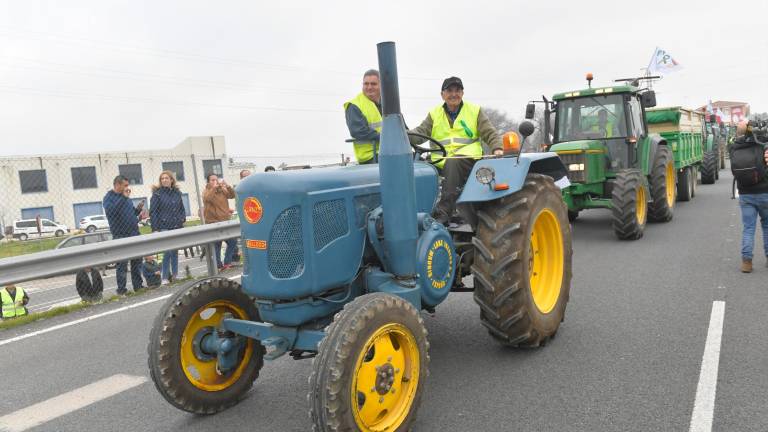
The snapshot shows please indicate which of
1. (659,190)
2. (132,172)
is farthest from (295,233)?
(132,172)

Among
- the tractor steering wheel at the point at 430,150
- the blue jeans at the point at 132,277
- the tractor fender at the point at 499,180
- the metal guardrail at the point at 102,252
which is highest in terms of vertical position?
the tractor steering wheel at the point at 430,150

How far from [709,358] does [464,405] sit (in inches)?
70.0

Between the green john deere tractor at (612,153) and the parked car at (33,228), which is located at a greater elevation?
the green john deere tractor at (612,153)

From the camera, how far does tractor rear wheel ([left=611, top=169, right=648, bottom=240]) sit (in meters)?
8.27

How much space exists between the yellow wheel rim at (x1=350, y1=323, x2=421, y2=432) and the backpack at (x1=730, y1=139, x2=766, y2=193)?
516 cm

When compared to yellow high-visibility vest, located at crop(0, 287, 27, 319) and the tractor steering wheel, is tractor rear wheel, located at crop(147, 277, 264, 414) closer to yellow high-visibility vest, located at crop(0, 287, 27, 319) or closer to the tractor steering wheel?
the tractor steering wheel

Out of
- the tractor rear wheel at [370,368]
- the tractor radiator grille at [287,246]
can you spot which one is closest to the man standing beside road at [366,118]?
the tractor radiator grille at [287,246]

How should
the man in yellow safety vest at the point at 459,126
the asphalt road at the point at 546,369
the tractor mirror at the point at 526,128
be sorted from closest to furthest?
1. the asphalt road at the point at 546,369
2. the tractor mirror at the point at 526,128
3. the man in yellow safety vest at the point at 459,126

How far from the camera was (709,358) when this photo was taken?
386 centimetres

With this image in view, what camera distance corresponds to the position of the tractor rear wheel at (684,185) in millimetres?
12789

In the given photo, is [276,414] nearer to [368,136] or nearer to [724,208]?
[368,136]

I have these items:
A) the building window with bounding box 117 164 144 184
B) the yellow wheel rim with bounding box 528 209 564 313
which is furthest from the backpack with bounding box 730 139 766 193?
the building window with bounding box 117 164 144 184

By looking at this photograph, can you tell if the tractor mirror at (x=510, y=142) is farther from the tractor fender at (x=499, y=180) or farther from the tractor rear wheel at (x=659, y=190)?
the tractor rear wheel at (x=659, y=190)

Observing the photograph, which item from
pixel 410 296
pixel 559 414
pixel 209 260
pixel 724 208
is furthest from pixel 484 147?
pixel 724 208
